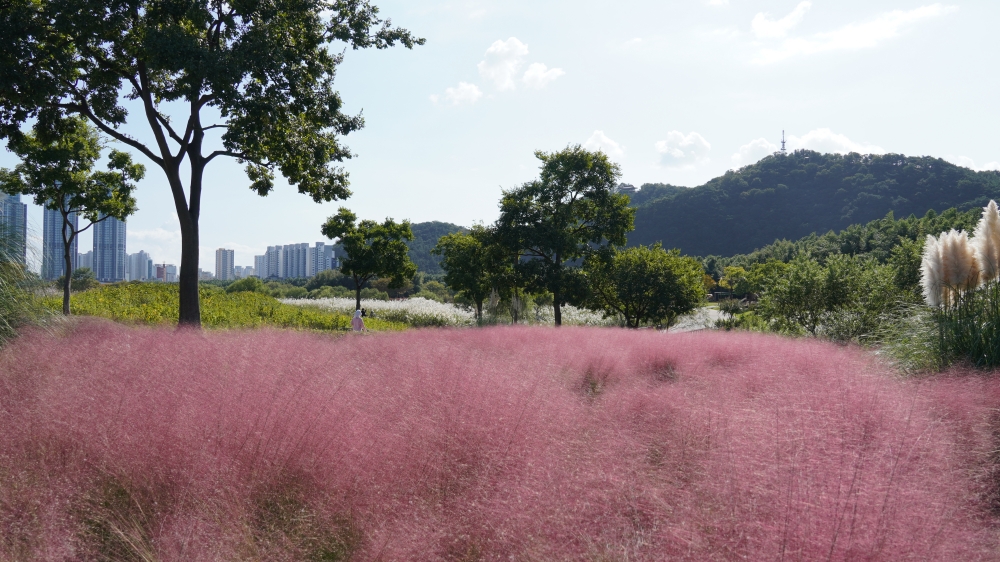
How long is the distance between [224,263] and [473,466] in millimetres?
158208

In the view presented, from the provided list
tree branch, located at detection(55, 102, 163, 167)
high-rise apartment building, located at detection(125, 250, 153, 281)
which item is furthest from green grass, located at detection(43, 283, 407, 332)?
high-rise apartment building, located at detection(125, 250, 153, 281)

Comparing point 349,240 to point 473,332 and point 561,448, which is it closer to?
point 473,332

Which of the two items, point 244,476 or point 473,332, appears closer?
point 244,476

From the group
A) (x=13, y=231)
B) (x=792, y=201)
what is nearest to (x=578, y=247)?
(x=13, y=231)

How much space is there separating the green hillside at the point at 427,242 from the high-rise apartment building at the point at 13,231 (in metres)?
82.1

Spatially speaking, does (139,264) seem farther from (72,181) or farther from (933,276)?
(933,276)

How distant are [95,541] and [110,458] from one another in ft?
1.83

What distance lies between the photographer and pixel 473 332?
1110 centimetres

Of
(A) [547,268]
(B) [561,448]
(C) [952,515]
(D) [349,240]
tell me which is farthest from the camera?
(D) [349,240]

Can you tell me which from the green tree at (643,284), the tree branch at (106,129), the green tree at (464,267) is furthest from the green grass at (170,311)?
the green tree at (643,284)

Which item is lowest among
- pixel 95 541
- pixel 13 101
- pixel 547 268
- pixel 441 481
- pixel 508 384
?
pixel 95 541

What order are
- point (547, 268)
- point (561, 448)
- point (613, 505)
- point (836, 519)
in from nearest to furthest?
1. point (836, 519)
2. point (613, 505)
3. point (561, 448)
4. point (547, 268)

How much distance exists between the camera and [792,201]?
116812 millimetres

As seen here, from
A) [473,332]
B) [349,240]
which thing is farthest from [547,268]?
[349,240]
